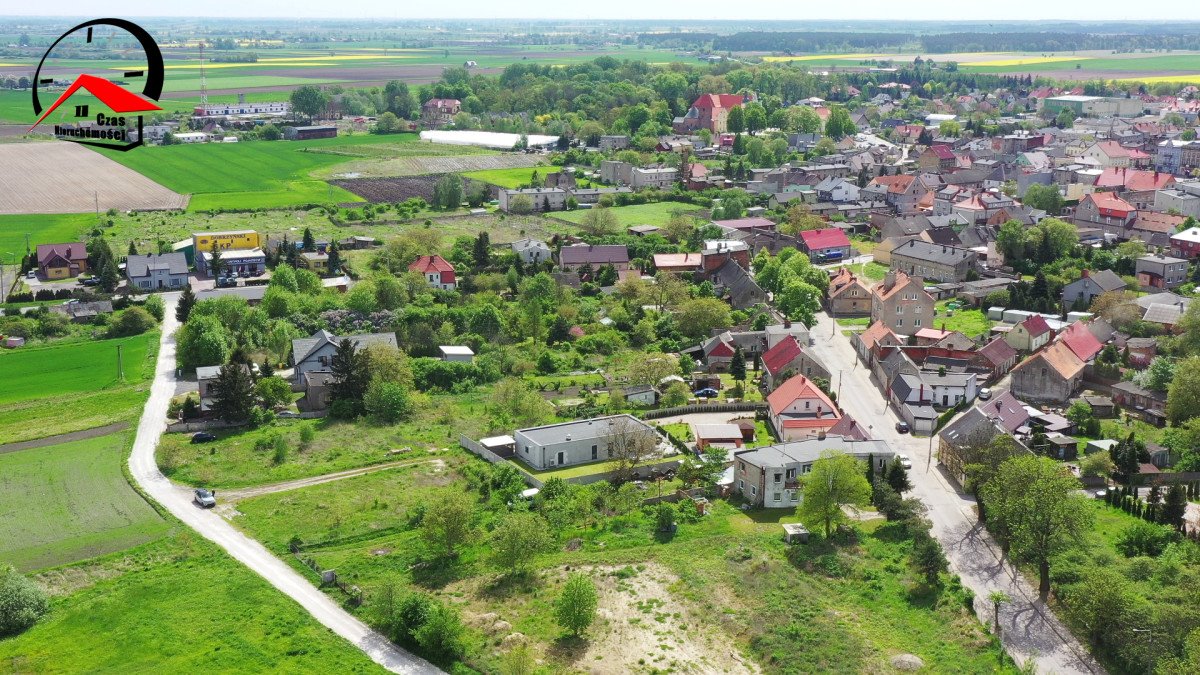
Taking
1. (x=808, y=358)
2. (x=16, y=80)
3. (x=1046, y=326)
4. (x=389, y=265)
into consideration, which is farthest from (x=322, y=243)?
Result: (x=16, y=80)

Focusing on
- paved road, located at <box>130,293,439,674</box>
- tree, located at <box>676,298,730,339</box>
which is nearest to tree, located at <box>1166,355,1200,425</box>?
tree, located at <box>676,298,730,339</box>

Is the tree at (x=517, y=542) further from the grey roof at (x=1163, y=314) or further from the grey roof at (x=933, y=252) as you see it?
the grey roof at (x=933, y=252)

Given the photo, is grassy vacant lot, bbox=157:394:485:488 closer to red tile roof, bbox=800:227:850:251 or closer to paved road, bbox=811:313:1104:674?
paved road, bbox=811:313:1104:674

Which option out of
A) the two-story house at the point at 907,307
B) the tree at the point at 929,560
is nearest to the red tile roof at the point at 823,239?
the two-story house at the point at 907,307

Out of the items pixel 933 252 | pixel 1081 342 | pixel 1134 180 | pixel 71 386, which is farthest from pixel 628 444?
pixel 1134 180

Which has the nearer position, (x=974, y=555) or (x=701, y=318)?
(x=974, y=555)

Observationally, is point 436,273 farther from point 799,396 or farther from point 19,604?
point 19,604

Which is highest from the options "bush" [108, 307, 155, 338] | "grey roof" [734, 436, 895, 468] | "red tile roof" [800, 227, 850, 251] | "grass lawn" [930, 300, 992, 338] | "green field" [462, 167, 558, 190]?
"red tile roof" [800, 227, 850, 251]
